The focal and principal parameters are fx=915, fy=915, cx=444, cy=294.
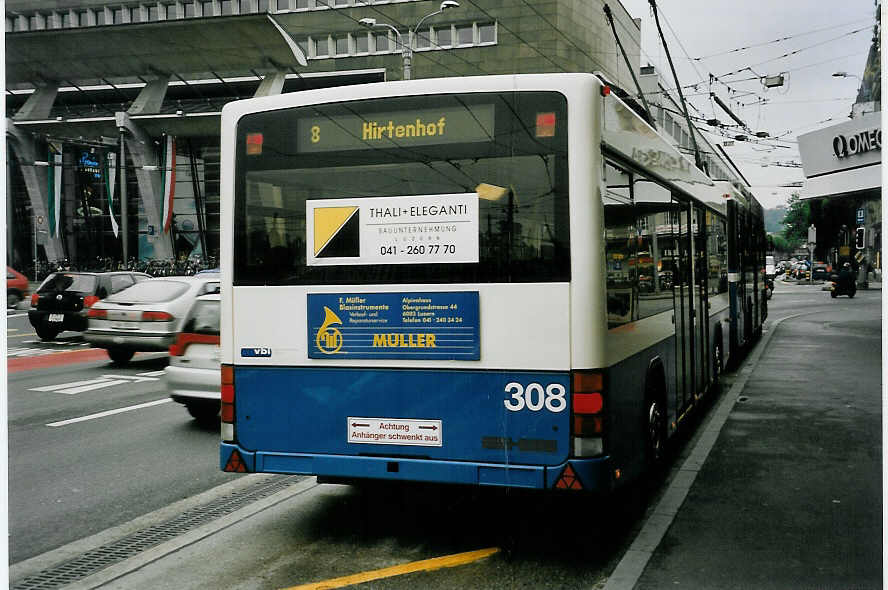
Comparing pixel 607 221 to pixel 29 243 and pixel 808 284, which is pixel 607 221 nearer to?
pixel 29 243

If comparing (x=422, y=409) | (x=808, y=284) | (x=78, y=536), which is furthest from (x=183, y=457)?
(x=808, y=284)

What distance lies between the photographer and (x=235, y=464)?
5.62m

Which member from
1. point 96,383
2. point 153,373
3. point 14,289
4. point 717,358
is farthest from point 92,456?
point 14,289

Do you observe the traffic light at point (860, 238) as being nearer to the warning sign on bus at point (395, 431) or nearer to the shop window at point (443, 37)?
the warning sign on bus at point (395, 431)

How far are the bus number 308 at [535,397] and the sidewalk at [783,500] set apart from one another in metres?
0.98

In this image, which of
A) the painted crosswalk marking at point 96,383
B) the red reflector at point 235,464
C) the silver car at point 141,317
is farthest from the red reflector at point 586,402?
the silver car at point 141,317

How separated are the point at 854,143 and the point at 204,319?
13972mm

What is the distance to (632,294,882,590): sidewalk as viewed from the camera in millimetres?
5043

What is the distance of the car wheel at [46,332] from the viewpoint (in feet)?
67.3

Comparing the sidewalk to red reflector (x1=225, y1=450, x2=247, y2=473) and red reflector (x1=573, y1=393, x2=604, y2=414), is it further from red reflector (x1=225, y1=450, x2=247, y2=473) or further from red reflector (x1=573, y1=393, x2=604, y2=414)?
red reflector (x1=225, y1=450, x2=247, y2=473)

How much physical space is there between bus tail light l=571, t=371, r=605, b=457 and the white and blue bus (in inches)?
0.4

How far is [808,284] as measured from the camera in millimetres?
62969

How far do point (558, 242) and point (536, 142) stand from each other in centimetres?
57

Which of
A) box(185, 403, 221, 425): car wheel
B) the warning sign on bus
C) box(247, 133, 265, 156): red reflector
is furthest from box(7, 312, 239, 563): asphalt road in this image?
box(247, 133, 265, 156): red reflector
